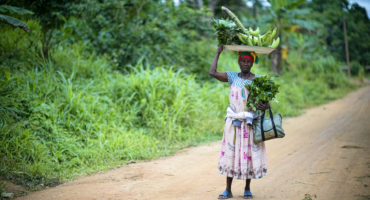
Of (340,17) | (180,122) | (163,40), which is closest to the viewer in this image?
(180,122)

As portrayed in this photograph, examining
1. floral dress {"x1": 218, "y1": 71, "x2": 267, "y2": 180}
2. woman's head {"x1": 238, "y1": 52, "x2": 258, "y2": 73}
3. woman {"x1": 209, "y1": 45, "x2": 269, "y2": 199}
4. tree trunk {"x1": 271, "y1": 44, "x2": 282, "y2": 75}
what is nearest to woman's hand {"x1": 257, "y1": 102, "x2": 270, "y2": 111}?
woman {"x1": 209, "y1": 45, "x2": 269, "y2": 199}

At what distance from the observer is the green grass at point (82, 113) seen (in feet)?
17.8

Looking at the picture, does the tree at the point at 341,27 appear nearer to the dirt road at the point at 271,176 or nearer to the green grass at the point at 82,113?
the green grass at the point at 82,113

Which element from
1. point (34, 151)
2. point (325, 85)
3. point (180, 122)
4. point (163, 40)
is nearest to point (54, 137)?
point (34, 151)

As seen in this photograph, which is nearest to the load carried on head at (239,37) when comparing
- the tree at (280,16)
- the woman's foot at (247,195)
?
the woman's foot at (247,195)

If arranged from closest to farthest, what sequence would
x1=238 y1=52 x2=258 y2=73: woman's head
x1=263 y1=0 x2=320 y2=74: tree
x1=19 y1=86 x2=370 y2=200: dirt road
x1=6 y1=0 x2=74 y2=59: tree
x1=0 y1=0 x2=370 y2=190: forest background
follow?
x1=238 y1=52 x2=258 y2=73: woman's head, x1=19 y1=86 x2=370 y2=200: dirt road, x1=0 y1=0 x2=370 y2=190: forest background, x1=6 y1=0 x2=74 y2=59: tree, x1=263 y1=0 x2=320 y2=74: tree

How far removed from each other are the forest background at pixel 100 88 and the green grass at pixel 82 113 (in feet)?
0.07

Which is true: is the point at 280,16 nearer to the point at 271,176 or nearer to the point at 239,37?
the point at 271,176

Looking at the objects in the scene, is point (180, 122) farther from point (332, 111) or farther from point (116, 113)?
point (332, 111)

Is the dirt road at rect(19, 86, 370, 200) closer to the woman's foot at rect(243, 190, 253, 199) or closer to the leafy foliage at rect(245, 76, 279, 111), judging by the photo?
the woman's foot at rect(243, 190, 253, 199)

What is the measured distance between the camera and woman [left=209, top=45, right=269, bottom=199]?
388 centimetres

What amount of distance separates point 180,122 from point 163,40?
3.35 metres

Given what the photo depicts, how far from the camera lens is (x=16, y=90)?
6398mm

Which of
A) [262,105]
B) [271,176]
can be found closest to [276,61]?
[271,176]
